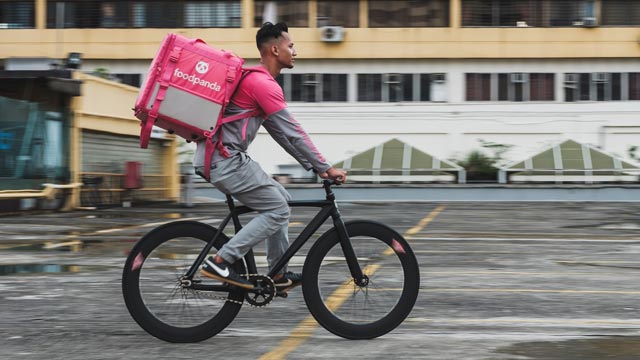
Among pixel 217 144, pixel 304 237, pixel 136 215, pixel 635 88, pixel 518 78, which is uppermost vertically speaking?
pixel 518 78

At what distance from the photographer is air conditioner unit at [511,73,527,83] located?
48.0m

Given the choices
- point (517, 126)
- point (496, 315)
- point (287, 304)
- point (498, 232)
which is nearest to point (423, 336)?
point (496, 315)

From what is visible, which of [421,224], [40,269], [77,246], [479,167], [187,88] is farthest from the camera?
[479,167]

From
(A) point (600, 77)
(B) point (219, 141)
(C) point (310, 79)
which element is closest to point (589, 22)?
(A) point (600, 77)

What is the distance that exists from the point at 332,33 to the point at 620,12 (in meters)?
13.7

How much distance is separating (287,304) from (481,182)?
31.6m

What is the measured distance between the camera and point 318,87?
4891 centimetres

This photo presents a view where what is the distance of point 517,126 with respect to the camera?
47000mm

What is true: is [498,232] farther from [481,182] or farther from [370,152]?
Answer: [370,152]

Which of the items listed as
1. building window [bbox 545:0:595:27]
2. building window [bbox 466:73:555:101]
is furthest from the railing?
building window [bbox 545:0:595:27]

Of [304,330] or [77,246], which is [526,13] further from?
[304,330]

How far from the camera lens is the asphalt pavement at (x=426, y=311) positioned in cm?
565

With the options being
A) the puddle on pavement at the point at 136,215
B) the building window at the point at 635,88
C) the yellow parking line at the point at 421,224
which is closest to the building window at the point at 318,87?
the building window at the point at 635,88

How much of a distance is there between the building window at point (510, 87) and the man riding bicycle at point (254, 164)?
4313cm
